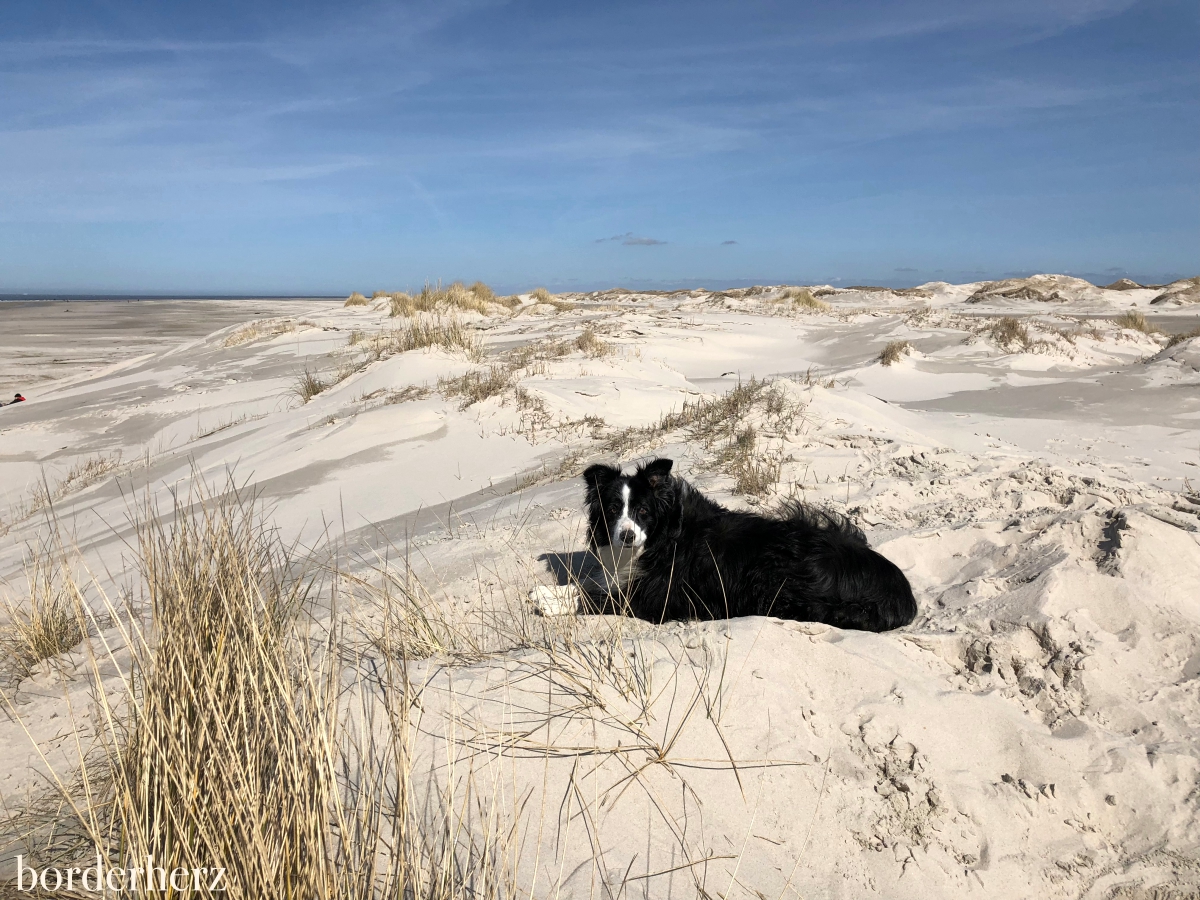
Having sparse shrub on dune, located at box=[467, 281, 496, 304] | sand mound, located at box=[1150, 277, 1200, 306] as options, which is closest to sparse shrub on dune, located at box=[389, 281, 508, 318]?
sparse shrub on dune, located at box=[467, 281, 496, 304]

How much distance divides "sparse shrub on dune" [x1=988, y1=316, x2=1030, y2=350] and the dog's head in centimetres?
1122

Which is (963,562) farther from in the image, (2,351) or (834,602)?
(2,351)

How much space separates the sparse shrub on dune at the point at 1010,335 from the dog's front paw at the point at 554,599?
11.7m

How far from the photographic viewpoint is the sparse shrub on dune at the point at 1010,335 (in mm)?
12344

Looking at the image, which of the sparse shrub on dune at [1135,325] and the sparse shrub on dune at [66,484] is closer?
the sparse shrub on dune at [66,484]

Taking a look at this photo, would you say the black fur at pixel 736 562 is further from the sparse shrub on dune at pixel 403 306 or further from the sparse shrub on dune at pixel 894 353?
the sparse shrub on dune at pixel 403 306

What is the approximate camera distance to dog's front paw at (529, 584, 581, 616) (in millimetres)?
3242

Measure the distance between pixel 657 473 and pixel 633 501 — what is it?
205 mm

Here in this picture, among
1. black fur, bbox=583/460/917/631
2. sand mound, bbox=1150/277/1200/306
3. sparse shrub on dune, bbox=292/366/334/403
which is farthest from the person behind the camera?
sand mound, bbox=1150/277/1200/306

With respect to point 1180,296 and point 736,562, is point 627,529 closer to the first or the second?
point 736,562

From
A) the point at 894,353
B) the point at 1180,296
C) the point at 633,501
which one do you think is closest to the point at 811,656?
the point at 633,501

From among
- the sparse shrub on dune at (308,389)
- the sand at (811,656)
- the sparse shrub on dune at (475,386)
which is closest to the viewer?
the sand at (811,656)

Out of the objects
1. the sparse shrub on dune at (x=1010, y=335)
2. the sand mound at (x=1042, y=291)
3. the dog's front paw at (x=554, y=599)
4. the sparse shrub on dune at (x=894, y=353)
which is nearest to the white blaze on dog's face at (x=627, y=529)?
the dog's front paw at (x=554, y=599)

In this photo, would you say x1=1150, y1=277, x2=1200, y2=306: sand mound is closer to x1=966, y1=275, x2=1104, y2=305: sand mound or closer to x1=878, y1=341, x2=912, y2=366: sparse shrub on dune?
Result: x1=966, y1=275, x2=1104, y2=305: sand mound
